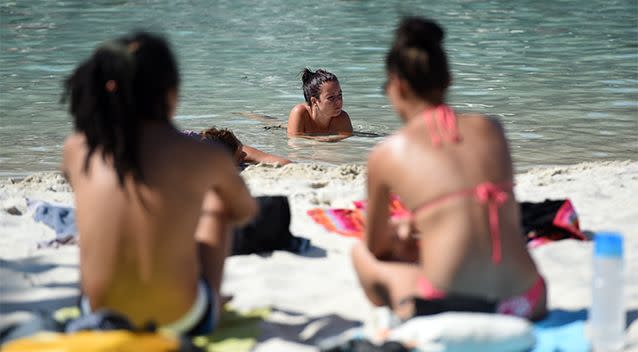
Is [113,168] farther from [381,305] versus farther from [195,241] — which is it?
[381,305]

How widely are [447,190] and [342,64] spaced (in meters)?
10.1

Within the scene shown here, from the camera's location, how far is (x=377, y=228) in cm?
366

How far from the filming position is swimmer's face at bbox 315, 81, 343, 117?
29.3 feet

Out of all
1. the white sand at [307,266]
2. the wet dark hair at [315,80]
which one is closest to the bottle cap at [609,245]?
the white sand at [307,266]

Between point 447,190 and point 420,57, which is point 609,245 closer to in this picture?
point 447,190

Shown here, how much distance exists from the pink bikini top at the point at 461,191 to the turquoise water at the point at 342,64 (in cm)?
94

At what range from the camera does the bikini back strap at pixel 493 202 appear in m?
3.34

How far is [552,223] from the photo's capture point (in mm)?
4980

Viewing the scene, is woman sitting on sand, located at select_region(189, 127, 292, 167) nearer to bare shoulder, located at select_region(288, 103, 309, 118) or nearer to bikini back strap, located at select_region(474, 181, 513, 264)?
bare shoulder, located at select_region(288, 103, 309, 118)

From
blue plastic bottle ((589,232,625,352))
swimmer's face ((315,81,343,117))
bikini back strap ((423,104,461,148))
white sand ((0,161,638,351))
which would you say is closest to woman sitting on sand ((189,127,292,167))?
white sand ((0,161,638,351))

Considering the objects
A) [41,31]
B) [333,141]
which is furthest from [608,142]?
[41,31]

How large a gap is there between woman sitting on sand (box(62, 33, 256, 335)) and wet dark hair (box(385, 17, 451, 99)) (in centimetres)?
71

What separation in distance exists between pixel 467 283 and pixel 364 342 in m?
0.46

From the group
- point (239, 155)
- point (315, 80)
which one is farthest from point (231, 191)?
point (315, 80)
